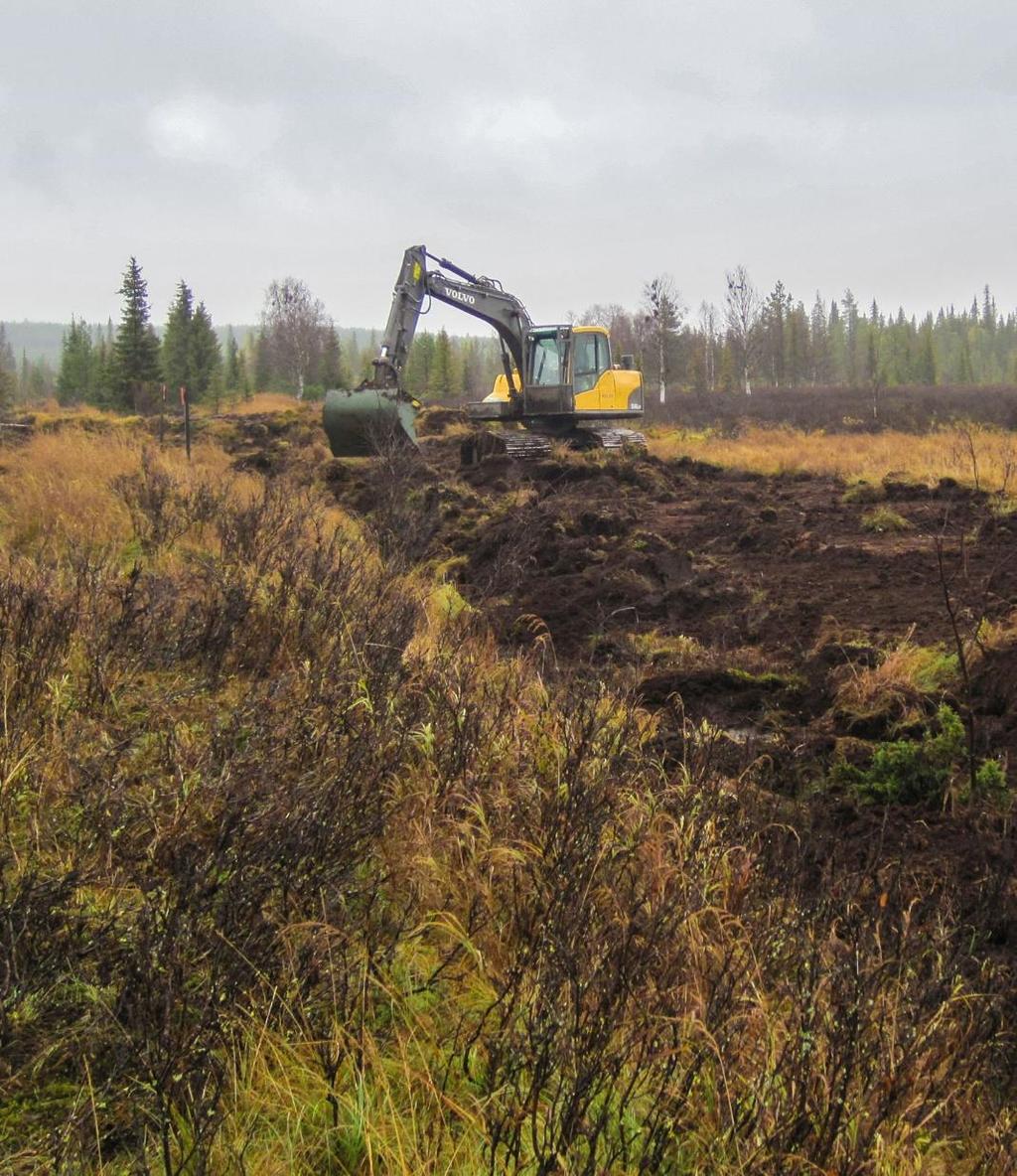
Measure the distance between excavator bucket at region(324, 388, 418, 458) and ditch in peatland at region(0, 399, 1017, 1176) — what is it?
26.8ft

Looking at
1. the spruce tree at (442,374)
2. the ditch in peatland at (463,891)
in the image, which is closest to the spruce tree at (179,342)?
the spruce tree at (442,374)

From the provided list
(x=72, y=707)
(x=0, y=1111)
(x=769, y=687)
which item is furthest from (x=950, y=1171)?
(x=769, y=687)

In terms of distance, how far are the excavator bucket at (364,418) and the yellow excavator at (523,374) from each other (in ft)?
0.17

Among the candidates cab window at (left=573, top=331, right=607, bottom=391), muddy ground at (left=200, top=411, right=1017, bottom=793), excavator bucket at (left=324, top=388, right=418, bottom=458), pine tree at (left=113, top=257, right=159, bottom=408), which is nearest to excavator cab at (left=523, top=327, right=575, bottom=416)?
cab window at (left=573, top=331, right=607, bottom=391)

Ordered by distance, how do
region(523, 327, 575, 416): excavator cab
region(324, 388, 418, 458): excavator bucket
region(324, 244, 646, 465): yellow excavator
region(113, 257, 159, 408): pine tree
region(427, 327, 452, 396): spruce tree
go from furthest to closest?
region(427, 327, 452, 396): spruce tree → region(113, 257, 159, 408): pine tree → region(523, 327, 575, 416): excavator cab → region(324, 244, 646, 465): yellow excavator → region(324, 388, 418, 458): excavator bucket

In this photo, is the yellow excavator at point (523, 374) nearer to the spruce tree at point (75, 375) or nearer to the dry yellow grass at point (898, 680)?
the dry yellow grass at point (898, 680)

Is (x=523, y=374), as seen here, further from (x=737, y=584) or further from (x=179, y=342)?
(x=179, y=342)

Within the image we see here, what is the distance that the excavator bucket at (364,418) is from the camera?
50.7 feet

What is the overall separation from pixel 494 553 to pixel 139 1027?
9.31 m

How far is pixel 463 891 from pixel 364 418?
12.8 meters

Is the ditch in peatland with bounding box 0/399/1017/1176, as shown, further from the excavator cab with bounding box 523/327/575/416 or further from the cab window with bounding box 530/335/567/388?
the cab window with bounding box 530/335/567/388

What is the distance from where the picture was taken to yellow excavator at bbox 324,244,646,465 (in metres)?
17.3

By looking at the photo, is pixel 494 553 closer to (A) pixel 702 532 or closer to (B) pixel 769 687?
(A) pixel 702 532

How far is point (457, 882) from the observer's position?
11.4ft
